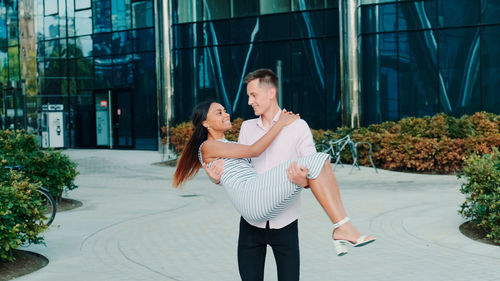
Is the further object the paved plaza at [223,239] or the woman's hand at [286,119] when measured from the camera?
the paved plaza at [223,239]

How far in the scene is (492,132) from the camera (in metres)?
18.2

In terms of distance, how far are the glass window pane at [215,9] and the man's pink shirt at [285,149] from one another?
25.1 m

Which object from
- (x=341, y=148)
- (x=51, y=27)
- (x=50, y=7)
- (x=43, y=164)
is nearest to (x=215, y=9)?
(x=51, y=27)

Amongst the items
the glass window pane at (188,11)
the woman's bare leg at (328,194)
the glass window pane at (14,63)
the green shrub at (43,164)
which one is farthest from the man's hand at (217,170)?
the glass window pane at (14,63)

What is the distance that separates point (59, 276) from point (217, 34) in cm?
2258

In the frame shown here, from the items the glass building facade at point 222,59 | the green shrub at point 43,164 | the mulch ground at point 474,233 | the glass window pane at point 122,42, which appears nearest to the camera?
the mulch ground at point 474,233

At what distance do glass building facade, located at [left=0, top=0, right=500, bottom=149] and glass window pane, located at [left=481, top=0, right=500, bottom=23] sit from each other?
0.10 ft

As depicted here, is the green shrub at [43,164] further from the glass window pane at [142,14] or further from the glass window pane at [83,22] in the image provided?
the glass window pane at [83,22]

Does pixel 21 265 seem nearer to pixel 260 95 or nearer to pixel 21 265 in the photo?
pixel 21 265

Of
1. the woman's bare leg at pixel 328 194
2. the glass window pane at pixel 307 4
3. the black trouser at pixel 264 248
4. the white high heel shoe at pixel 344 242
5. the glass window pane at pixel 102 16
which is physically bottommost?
the black trouser at pixel 264 248

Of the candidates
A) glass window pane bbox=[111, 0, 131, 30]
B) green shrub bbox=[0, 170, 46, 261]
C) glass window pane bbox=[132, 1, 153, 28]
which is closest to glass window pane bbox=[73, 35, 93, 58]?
glass window pane bbox=[111, 0, 131, 30]

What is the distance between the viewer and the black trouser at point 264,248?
4.43 meters

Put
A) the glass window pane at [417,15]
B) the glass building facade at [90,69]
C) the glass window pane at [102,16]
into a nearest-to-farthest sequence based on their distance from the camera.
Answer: the glass window pane at [417,15], the glass building facade at [90,69], the glass window pane at [102,16]

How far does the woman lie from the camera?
12.7 ft
